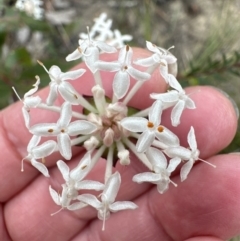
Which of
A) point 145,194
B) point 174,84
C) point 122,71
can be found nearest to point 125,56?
point 122,71

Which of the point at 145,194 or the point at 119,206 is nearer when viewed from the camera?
the point at 119,206

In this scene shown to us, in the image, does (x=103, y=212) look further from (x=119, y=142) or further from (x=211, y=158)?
(x=211, y=158)

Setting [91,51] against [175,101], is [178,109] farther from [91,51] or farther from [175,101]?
[91,51]

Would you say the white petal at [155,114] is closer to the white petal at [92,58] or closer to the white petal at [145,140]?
the white petal at [145,140]

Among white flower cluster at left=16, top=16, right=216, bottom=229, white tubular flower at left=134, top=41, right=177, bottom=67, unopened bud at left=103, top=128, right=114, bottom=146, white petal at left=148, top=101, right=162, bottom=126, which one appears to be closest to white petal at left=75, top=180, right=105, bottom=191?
white flower cluster at left=16, top=16, right=216, bottom=229

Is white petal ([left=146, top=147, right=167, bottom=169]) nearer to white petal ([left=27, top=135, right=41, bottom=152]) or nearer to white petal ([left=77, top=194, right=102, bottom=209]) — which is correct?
white petal ([left=77, top=194, right=102, bottom=209])

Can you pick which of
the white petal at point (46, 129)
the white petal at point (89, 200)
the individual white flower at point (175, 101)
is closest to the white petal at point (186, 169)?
the individual white flower at point (175, 101)
